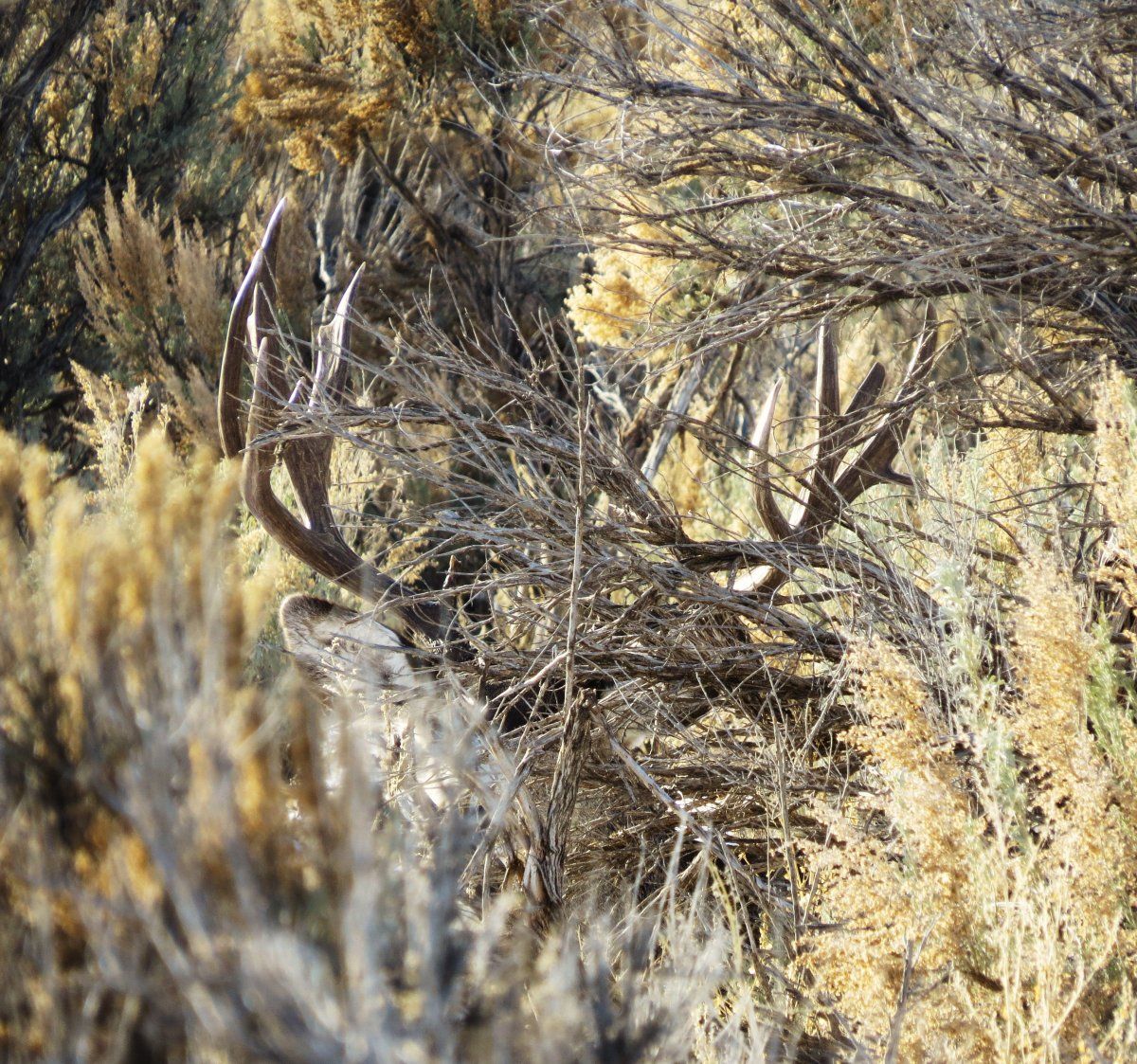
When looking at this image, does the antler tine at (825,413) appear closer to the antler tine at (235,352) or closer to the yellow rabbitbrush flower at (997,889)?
the yellow rabbitbrush flower at (997,889)

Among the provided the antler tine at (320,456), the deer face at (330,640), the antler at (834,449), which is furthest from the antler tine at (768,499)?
the antler tine at (320,456)

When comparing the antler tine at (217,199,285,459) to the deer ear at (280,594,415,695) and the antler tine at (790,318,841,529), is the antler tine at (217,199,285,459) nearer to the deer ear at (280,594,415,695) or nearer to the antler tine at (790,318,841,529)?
the deer ear at (280,594,415,695)

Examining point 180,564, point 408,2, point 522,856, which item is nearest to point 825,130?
point 522,856

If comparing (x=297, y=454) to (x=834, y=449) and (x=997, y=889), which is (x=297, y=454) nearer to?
(x=834, y=449)

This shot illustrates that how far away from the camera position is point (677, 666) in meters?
2.74

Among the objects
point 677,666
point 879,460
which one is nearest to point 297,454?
point 677,666

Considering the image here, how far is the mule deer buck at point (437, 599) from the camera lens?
2.50 metres

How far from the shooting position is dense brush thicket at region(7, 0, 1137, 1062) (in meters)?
1.01

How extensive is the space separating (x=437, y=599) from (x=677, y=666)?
60cm

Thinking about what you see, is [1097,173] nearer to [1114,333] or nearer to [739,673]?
[1114,333]

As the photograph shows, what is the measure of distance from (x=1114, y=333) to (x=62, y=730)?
2362 millimetres

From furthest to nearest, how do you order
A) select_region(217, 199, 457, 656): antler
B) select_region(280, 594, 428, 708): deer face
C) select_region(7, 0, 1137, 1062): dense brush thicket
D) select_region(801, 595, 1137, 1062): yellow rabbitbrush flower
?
select_region(217, 199, 457, 656): antler → select_region(280, 594, 428, 708): deer face → select_region(801, 595, 1137, 1062): yellow rabbitbrush flower → select_region(7, 0, 1137, 1062): dense brush thicket

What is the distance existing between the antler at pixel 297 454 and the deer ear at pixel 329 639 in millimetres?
86

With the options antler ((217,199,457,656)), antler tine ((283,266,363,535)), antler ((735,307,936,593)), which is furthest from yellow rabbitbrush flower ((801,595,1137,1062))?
antler tine ((283,266,363,535))
